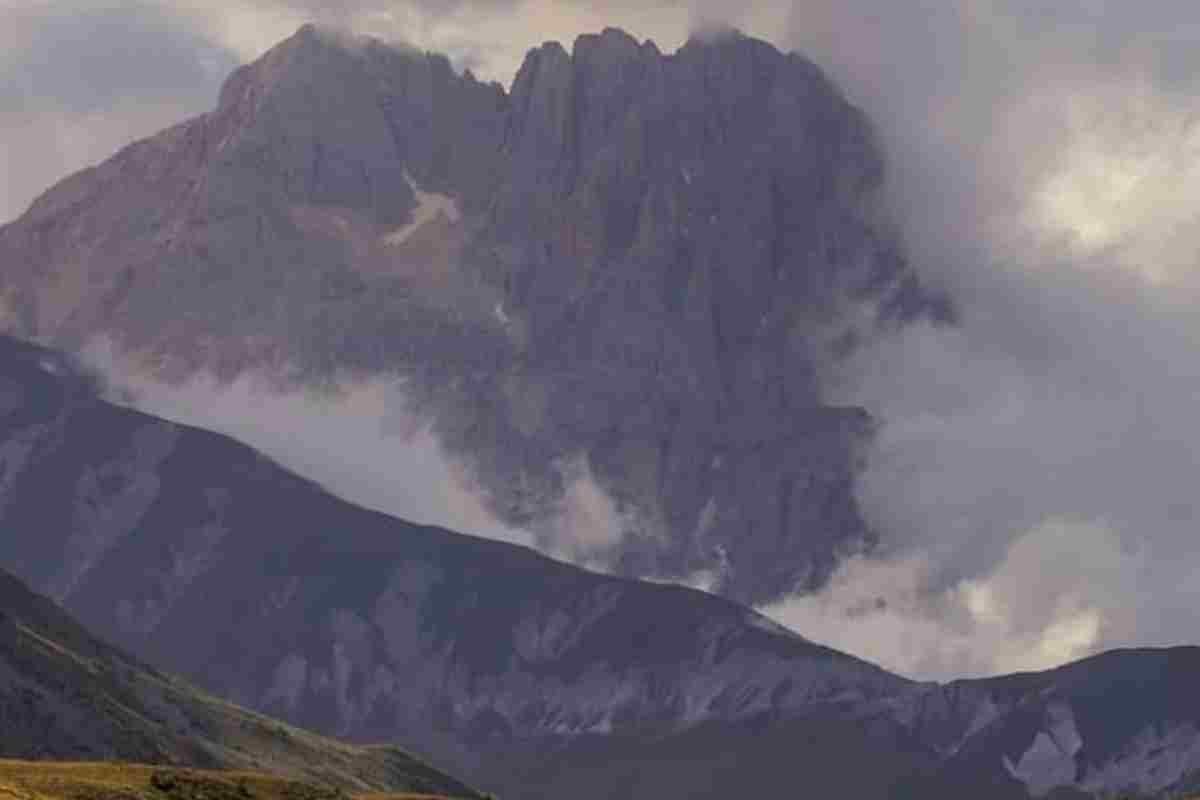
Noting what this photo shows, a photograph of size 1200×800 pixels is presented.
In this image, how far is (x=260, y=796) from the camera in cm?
19225

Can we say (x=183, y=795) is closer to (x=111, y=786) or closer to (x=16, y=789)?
(x=111, y=786)

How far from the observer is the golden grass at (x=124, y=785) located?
176 m

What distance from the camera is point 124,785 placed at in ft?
598

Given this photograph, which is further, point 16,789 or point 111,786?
point 111,786

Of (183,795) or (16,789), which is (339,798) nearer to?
(183,795)

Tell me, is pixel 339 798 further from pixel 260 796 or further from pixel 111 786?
pixel 111 786

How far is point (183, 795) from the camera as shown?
596 feet

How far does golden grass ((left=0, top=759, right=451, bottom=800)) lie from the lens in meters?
176

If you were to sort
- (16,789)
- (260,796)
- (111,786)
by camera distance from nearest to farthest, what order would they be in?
1. (16,789)
2. (111,786)
3. (260,796)

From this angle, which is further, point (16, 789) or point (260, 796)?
point (260, 796)

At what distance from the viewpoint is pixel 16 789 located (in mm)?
167875

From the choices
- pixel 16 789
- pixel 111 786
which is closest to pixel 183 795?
pixel 111 786

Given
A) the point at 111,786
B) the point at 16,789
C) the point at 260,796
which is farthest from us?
the point at 260,796

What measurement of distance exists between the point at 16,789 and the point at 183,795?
16.1m
